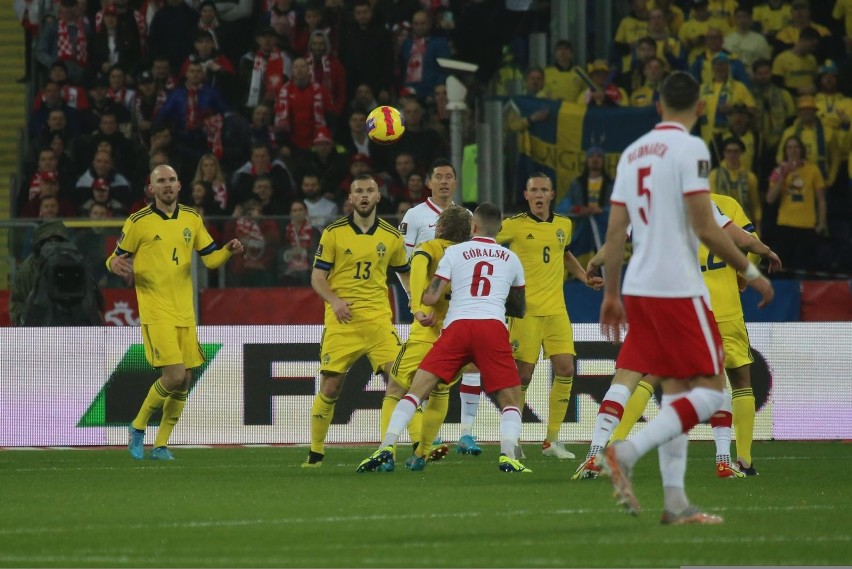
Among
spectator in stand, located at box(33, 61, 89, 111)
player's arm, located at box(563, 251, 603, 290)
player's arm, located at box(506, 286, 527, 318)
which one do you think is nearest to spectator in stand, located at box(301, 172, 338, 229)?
spectator in stand, located at box(33, 61, 89, 111)

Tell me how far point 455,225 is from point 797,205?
8039 mm

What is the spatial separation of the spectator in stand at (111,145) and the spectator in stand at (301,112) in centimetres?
195

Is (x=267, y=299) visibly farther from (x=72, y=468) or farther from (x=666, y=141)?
(x=666, y=141)

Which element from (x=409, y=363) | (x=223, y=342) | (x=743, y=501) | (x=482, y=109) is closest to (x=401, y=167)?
(x=482, y=109)

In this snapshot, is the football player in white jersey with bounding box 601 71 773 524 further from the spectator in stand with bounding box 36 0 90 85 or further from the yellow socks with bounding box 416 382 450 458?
the spectator in stand with bounding box 36 0 90 85

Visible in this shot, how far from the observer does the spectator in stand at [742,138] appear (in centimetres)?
1898

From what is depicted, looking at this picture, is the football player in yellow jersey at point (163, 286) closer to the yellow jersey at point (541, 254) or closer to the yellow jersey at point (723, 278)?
the yellow jersey at point (541, 254)

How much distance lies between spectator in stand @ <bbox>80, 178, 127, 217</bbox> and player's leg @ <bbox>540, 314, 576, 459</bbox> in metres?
7.86

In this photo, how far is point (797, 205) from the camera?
18.6 metres

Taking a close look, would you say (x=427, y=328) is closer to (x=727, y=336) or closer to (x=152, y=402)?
(x=727, y=336)

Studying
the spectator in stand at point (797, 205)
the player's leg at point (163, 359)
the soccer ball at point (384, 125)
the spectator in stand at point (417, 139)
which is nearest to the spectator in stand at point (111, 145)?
the spectator in stand at point (417, 139)

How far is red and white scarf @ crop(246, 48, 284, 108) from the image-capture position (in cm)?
2155

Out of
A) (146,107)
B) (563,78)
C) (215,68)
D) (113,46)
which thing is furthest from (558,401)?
(113,46)

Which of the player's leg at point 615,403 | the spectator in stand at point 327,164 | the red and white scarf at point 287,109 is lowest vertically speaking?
the player's leg at point 615,403
